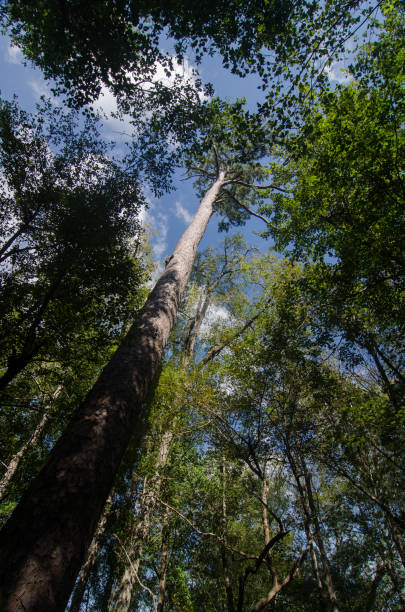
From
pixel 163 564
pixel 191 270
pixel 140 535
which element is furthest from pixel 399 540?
pixel 191 270

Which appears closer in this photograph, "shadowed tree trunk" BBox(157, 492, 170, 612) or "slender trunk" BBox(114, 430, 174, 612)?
"slender trunk" BBox(114, 430, 174, 612)

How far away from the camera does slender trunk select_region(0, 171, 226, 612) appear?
152 cm

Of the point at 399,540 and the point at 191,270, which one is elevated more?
the point at 191,270

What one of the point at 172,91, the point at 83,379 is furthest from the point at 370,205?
the point at 83,379

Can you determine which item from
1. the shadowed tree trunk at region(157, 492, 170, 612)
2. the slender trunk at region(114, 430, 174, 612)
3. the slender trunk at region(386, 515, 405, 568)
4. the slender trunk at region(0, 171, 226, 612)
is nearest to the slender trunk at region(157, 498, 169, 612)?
the shadowed tree trunk at region(157, 492, 170, 612)

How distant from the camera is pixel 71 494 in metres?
1.97

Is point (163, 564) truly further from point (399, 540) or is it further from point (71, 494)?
point (71, 494)

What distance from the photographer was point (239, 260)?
16.7 metres

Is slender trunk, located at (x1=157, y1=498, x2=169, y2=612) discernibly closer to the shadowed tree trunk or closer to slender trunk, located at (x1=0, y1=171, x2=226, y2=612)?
the shadowed tree trunk

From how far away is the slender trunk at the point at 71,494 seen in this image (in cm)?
152

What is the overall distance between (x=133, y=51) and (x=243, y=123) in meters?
3.10

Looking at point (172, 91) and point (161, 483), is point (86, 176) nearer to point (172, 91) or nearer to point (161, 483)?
point (172, 91)

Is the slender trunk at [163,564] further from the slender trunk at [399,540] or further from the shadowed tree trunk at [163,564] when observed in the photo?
the slender trunk at [399,540]

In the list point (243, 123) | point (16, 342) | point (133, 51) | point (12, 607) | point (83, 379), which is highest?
point (133, 51)
